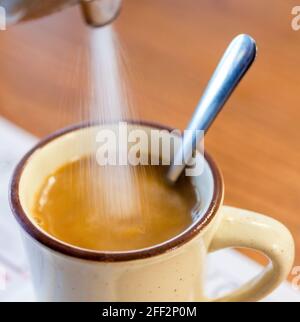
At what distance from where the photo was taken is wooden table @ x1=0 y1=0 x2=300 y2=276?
1.77 feet

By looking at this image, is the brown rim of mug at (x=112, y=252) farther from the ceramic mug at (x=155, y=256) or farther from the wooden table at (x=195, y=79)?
the wooden table at (x=195, y=79)

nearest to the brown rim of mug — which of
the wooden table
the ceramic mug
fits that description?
the ceramic mug

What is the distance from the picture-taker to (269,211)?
0.51 m

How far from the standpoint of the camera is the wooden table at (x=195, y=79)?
54 cm

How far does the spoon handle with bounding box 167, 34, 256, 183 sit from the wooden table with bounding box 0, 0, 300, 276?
136 mm

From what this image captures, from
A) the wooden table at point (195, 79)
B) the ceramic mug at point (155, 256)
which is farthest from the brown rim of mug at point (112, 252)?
the wooden table at point (195, 79)

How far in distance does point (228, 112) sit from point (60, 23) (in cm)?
24

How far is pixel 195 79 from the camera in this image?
0.64 m

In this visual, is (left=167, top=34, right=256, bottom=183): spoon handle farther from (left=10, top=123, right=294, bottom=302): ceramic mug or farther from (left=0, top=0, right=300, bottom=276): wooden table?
(left=0, top=0, right=300, bottom=276): wooden table

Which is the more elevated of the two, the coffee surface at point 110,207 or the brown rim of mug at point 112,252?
the brown rim of mug at point 112,252

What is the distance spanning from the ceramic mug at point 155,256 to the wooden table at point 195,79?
113 mm

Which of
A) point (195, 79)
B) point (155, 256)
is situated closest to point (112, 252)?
point (155, 256)

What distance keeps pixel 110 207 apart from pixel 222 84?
0.32 feet

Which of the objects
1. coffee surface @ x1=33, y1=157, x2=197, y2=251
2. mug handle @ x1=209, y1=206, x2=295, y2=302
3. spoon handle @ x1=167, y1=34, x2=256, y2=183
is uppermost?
spoon handle @ x1=167, y1=34, x2=256, y2=183
